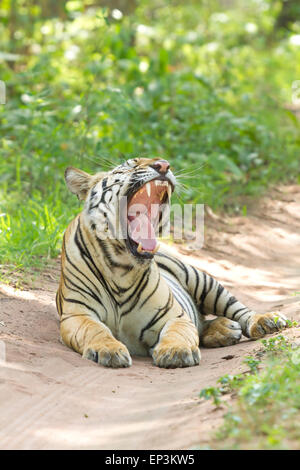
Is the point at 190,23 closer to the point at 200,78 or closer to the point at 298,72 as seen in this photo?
the point at 298,72

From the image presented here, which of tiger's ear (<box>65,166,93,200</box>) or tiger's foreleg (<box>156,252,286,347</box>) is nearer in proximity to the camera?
tiger's ear (<box>65,166,93,200</box>)

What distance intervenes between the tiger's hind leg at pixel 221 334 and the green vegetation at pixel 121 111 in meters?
0.98

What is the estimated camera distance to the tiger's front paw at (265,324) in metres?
4.74

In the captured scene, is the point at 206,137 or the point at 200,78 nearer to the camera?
the point at 206,137

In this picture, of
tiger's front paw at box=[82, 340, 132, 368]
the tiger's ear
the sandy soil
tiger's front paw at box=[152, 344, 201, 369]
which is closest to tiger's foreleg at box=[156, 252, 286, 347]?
the sandy soil

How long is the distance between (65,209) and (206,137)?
300cm

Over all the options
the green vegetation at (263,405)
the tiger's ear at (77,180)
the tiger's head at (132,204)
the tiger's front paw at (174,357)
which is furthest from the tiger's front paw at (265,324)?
the tiger's ear at (77,180)

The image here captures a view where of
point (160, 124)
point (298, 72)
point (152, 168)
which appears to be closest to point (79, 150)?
point (160, 124)

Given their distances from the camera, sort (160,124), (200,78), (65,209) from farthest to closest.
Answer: (200,78), (160,124), (65,209)

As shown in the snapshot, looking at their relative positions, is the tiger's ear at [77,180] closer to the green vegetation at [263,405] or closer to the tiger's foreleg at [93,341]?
the tiger's foreleg at [93,341]

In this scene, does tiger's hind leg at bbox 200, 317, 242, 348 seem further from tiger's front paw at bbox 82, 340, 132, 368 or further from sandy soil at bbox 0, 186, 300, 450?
tiger's front paw at bbox 82, 340, 132, 368

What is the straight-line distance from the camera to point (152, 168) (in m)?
4.52

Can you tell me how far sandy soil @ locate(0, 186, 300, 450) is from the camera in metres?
2.95

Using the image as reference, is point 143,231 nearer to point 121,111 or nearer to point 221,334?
point 221,334
